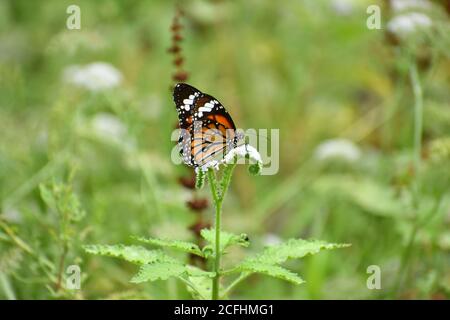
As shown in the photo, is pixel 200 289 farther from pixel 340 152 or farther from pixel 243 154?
pixel 340 152

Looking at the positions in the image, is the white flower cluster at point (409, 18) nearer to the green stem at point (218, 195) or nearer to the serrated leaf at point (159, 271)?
the green stem at point (218, 195)

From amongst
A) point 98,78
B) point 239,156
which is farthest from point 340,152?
point 239,156

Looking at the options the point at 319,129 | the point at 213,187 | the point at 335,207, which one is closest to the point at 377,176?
the point at 335,207

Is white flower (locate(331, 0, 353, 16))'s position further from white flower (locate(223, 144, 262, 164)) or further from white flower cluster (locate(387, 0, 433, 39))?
white flower (locate(223, 144, 262, 164))

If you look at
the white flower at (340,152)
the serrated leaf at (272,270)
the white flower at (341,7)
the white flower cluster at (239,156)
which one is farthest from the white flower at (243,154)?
the white flower at (341,7)
